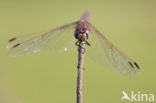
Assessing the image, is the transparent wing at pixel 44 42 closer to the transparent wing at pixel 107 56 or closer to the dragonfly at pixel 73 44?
the dragonfly at pixel 73 44

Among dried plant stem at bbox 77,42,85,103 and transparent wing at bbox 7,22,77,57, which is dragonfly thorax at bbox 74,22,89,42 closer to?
dried plant stem at bbox 77,42,85,103

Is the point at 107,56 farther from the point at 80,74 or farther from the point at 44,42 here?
the point at 80,74

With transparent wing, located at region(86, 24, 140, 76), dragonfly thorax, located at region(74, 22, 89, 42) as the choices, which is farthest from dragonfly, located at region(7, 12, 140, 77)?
dragonfly thorax, located at region(74, 22, 89, 42)

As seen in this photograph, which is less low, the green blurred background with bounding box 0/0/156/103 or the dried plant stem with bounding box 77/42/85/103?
the green blurred background with bounding box 0/0/156/103

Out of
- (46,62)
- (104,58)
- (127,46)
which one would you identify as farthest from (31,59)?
(104,58)

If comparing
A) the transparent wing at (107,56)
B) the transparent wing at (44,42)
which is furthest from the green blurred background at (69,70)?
the transparent wing at (107,56)

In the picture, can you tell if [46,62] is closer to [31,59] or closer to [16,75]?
[31,59]

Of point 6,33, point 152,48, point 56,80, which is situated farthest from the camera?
point 6,33

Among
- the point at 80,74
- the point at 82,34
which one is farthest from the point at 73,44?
the point at 80,74
